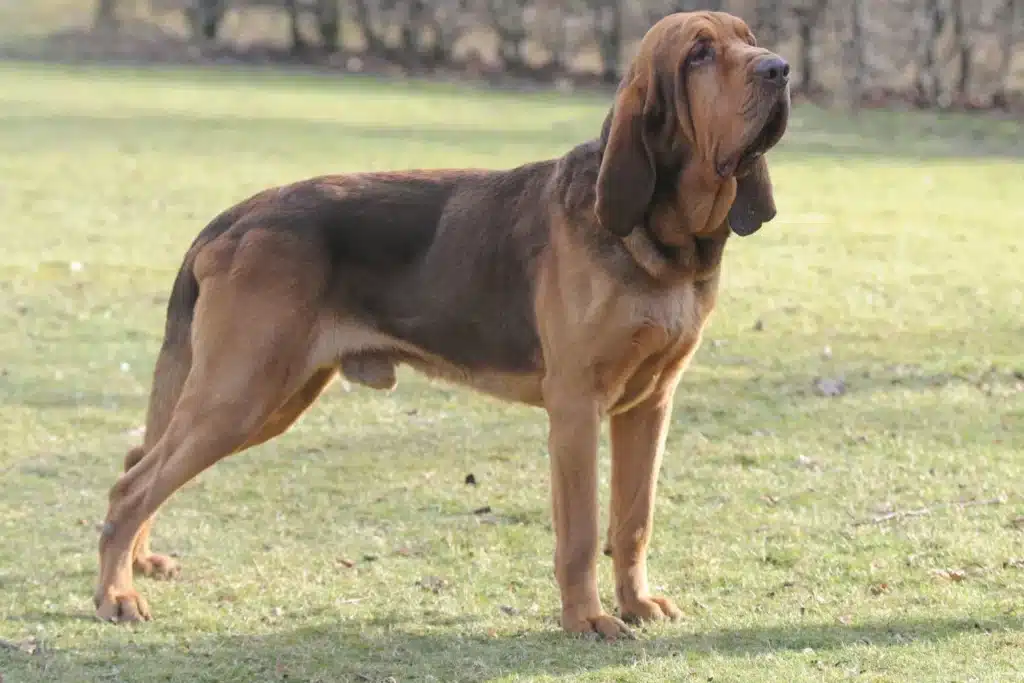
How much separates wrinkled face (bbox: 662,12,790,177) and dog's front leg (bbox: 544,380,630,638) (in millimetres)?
938

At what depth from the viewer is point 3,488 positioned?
7582 mm

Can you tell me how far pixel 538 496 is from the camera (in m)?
7.57

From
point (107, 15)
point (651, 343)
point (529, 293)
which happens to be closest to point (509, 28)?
point (107, 15)

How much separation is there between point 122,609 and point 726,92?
9.04ft

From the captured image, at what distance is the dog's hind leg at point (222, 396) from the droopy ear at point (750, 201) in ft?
5.20

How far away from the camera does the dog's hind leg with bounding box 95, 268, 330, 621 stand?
602 cm

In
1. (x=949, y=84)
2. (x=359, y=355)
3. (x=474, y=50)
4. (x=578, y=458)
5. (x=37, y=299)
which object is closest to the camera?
(x=578, y=458)

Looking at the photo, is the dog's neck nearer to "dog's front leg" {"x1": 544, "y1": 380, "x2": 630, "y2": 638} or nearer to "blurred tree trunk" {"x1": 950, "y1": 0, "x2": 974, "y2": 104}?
"dog's front leg" {"x1": 544, "y1": 380, "x2": 630, "y2": 638}

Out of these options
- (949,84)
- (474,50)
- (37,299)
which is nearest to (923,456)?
(37,299)

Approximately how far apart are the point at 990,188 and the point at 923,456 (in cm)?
1090

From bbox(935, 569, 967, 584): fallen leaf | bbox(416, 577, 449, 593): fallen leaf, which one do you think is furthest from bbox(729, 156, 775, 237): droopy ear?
bbox(416, 577, 449, 593): fallen leaf

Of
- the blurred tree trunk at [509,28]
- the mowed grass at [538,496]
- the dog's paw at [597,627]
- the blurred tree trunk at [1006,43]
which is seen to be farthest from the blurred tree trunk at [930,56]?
the dog's paw at [597,627]

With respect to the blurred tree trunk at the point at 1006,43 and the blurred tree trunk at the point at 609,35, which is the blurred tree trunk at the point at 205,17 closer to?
the blurred tree trunk at the point at 609,35

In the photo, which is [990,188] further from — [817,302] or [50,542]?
[50,542]
